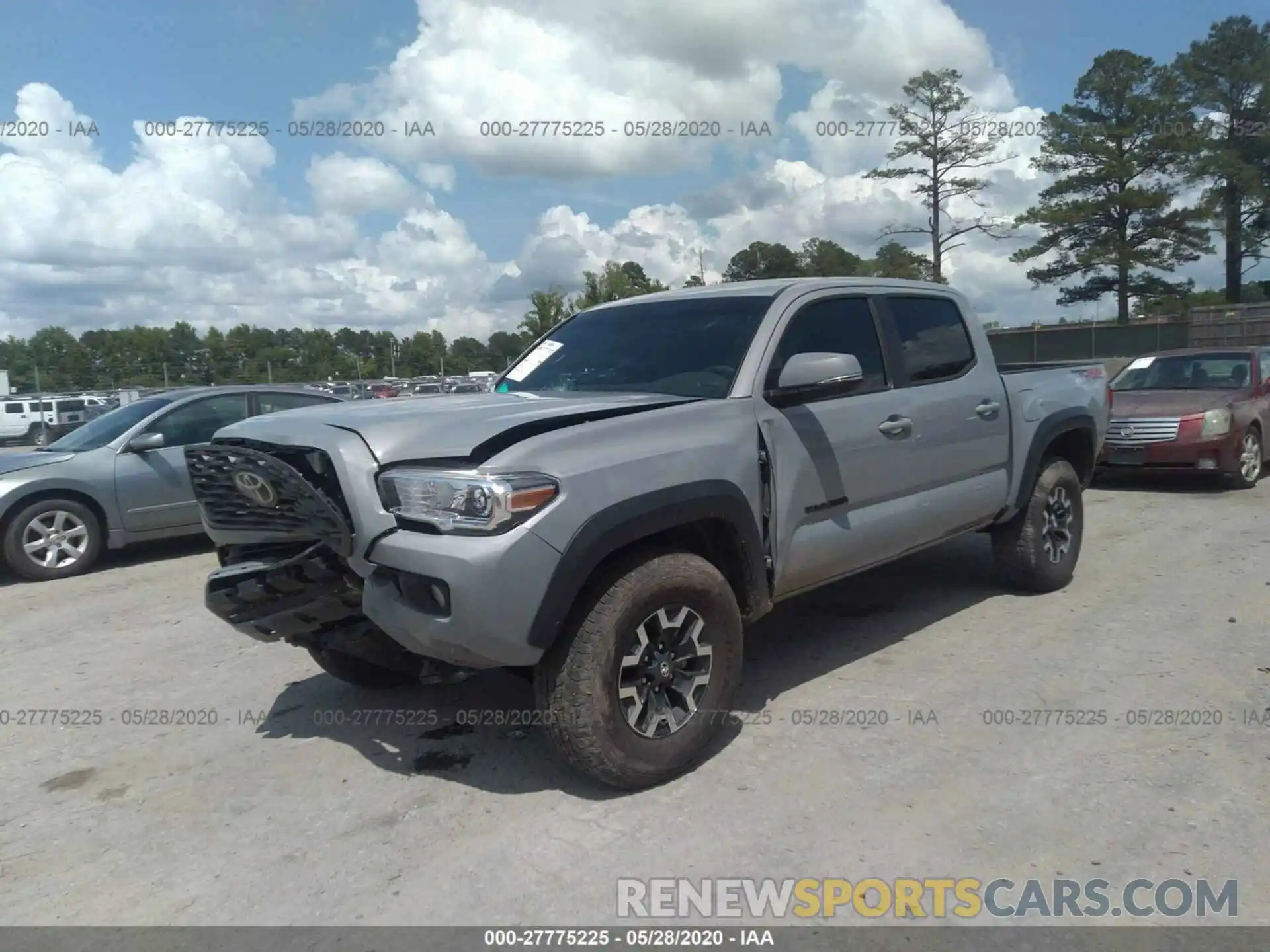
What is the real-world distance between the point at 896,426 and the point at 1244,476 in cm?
757

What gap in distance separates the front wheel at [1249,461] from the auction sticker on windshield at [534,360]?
8.24 meters

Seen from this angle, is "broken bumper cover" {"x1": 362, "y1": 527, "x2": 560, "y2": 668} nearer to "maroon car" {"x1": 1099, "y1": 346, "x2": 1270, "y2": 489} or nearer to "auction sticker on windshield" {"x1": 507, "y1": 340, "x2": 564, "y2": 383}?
"auction sticker on windshield" {"x1": 507, "y1": 340, "x2": 564, "y2": 383}

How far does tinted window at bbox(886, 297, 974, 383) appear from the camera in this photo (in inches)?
200

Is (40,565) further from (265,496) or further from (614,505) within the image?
(614,505)

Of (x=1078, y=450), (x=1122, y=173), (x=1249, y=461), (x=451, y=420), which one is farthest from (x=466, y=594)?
(x=1122, y=173)

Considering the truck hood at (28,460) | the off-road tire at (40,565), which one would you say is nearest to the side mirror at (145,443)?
the truck hood at (28,460)

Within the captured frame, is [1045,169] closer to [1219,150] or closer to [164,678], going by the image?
[1219,150]

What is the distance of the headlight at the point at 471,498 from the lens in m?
3.21

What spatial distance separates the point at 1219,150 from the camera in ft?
127

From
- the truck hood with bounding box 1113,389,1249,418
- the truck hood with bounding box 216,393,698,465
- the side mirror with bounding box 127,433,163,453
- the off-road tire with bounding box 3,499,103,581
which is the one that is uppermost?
the truck hood with bounding box 216,393,698,465

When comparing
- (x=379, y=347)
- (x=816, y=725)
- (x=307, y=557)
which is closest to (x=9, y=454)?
(x=307, y=557)

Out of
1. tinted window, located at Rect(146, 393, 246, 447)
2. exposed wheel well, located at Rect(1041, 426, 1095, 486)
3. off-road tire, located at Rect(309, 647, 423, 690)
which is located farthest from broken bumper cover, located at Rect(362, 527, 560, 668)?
tinted window, located at Rect(146, 393, 246, 447)

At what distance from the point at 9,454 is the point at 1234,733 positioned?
9.13 metres

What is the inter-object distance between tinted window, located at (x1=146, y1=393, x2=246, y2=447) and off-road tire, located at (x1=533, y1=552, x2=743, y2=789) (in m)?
6.08
